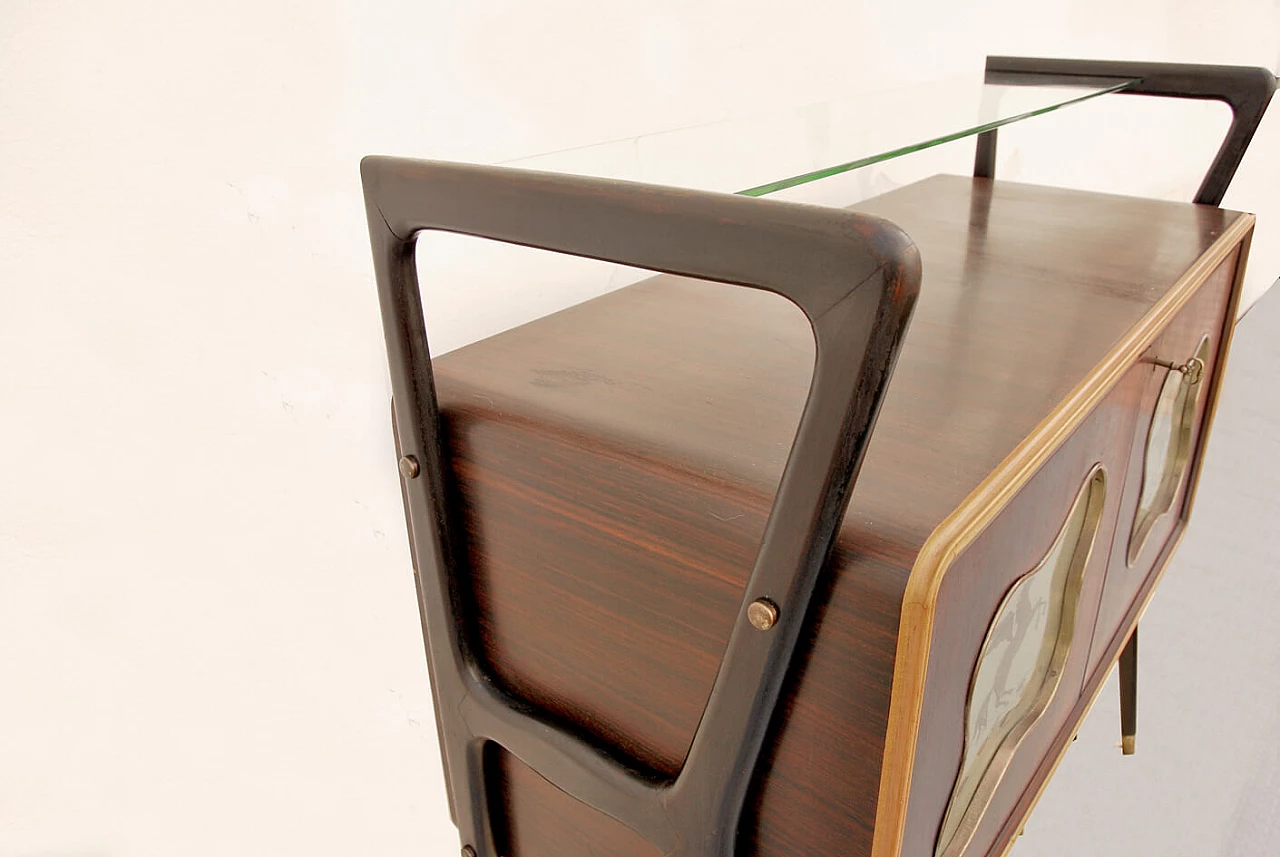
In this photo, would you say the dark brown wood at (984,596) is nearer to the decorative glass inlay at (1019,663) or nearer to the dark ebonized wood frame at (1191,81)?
the decorative glass inlay at (1019,663)

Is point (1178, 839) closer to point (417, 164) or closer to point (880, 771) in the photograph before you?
point (880, 771)

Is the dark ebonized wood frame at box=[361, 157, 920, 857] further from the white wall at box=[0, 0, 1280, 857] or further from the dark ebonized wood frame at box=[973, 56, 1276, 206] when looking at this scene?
the dark ebonized wood frame at box=[973, 56, 1276, 206]

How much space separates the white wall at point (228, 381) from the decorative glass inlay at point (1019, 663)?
43cm

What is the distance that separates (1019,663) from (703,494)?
0.31 metres

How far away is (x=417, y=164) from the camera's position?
0.49 meters

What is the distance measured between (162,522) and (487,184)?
0.33 meters

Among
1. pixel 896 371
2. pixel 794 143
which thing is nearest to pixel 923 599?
pixel 896 371

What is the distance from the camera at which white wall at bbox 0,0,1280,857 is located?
51 centimetres

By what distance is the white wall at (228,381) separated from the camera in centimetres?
51

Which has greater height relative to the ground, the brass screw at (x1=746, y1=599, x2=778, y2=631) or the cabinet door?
the brass screw at (x1=746, y1=599, x2=778, y2=631)

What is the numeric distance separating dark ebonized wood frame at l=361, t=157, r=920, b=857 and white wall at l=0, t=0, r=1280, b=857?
0.12 m

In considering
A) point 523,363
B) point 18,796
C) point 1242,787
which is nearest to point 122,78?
point 523,363

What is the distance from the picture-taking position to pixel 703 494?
0.47m

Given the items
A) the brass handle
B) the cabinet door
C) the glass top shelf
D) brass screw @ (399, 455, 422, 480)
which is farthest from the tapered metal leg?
brass screw @ (399, 455, 422, 480)
